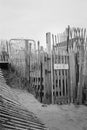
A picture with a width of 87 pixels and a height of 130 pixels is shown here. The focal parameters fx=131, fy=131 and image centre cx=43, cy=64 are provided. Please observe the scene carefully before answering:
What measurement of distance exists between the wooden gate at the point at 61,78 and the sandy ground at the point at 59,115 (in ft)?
1.27

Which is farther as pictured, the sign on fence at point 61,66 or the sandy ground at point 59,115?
the sign on fence at point 61,66

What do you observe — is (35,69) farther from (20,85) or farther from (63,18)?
(63,18)

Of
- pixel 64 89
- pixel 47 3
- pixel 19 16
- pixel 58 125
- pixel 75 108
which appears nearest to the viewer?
pixel 58 125

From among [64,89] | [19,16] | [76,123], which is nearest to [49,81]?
[64,89]

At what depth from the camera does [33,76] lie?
5.56 metres

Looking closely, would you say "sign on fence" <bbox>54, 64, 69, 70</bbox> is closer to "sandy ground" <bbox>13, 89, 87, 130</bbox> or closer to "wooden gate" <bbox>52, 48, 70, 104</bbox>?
"wooden gate" <bbox>52, 48, 70, 104</bbox>

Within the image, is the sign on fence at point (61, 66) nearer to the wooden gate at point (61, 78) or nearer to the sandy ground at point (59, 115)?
the wooden gate at point (61, 78)

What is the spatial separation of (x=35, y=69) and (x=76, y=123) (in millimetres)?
2668

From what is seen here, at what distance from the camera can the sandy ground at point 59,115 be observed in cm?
339

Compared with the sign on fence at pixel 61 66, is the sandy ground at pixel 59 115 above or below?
below

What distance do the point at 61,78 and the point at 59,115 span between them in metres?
1.63

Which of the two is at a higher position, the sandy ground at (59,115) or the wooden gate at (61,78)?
the wooden gate at (61,78)

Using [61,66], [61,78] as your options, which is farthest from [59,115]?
[61,66]

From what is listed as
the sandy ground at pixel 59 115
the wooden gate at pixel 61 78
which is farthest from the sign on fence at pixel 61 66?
the sandy ground at pixel 59 115
